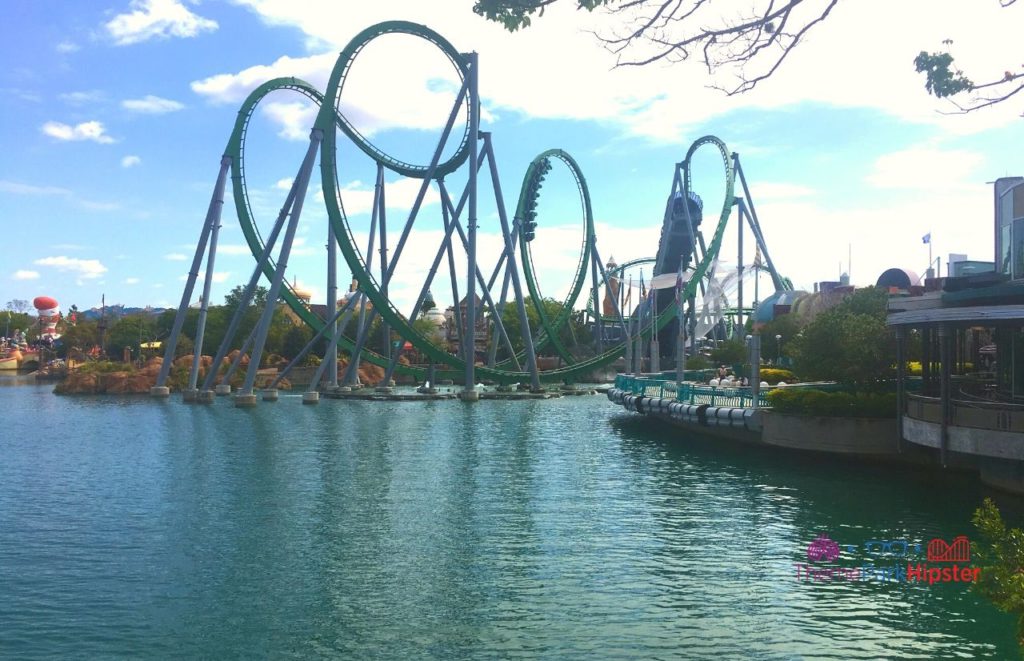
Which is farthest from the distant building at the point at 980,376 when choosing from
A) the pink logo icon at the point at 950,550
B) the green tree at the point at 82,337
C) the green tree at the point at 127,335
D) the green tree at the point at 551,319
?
the green tree at the point at 82,337

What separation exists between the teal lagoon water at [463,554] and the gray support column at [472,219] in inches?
1013

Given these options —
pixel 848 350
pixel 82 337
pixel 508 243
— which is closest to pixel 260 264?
pixel 508 243

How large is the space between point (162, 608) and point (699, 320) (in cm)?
8787

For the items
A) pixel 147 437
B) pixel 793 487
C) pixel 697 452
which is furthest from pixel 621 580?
pixel 147 437

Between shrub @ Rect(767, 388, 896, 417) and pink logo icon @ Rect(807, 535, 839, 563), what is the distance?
9.92m

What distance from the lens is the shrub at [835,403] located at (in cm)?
2561

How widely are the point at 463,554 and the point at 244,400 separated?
1472 inches

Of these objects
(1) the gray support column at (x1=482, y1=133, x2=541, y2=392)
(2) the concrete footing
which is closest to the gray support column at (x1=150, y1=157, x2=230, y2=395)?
(2) the concrete footing

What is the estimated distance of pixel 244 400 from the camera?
164ft

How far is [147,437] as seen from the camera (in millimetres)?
34125

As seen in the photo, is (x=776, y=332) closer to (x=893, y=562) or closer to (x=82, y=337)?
(x=893, y=562)

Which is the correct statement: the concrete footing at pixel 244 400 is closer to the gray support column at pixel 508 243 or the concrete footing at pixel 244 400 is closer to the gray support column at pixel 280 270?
the gray support column at pixel 280 270

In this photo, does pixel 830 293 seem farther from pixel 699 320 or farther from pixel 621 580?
pixel 621 580

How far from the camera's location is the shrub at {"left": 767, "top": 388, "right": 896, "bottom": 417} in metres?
25.6
